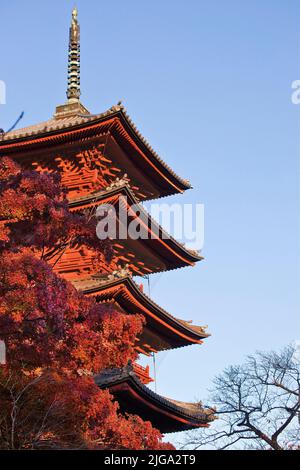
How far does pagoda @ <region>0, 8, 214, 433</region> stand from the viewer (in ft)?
65.9

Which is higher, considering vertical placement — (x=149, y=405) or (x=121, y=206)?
(x=121, y=206)

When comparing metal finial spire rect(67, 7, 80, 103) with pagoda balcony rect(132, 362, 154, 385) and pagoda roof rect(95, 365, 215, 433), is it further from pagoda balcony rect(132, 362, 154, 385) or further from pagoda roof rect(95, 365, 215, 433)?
pagoda roof rect(95, 365, 215, 433)

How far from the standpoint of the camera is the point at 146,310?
855 inches

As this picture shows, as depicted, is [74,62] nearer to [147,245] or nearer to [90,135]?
[90,135]

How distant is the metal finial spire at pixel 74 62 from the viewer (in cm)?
2620

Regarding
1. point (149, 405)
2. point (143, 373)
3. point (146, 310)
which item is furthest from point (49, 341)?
point (143, 373)

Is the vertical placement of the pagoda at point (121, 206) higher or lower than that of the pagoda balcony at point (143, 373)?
higher

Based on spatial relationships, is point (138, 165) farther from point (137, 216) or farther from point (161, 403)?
point (161, 403)

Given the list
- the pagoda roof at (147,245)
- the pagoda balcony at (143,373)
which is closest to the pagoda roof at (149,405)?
the pagoda balcony at (143,373)

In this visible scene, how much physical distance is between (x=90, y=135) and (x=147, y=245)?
410 centimetres

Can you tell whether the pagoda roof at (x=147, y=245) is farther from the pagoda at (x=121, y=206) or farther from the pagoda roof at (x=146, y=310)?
the pagoda roof at (x=146, y=310)

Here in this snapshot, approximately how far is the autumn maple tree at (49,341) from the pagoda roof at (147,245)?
14.6 feet

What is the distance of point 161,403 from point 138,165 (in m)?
7.80
